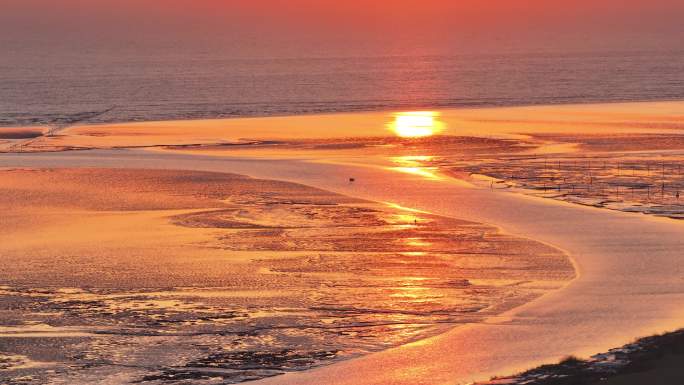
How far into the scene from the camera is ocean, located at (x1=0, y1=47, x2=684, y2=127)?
57.4m

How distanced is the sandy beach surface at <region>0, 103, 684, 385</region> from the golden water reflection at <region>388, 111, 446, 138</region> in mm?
2454

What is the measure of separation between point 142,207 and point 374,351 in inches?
461

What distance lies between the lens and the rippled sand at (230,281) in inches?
549

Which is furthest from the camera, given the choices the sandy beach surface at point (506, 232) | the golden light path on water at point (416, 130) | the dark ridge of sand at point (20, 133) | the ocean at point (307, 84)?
the ocean at point (307, 84)

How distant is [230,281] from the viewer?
17625 millimetres

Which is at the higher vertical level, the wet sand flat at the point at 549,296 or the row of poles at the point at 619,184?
the row of poles at the point at 619,184

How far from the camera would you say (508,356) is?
13789 millimetres

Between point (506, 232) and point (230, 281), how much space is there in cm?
619

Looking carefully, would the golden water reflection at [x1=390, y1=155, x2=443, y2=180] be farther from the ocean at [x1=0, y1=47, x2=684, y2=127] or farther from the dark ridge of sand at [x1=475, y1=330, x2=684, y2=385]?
the ocean at [x1=0, y1=47, x2=684, y2=127]

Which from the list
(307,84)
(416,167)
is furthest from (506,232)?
(307,84)

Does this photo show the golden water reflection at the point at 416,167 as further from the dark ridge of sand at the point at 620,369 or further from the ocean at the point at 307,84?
the ocean at the point at 307,84

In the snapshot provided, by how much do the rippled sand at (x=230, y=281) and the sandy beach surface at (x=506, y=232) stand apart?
49 centimetres

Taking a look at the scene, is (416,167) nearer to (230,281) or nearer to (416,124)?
(230,281)

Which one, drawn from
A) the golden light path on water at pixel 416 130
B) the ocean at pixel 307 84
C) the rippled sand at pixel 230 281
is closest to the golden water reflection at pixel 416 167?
the golden light path on water at pixel 416 130
